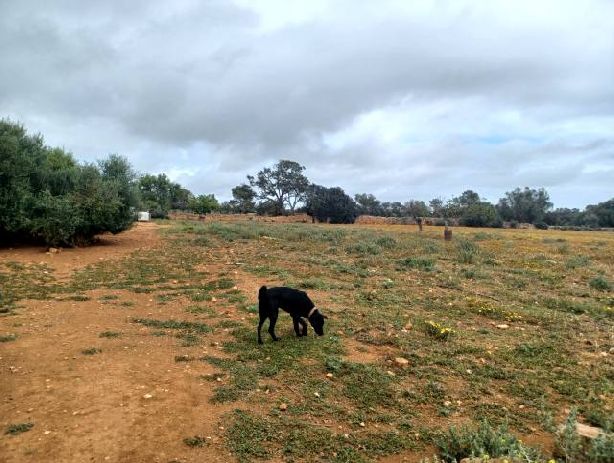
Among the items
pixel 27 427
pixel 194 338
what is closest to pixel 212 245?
pixel 194 338

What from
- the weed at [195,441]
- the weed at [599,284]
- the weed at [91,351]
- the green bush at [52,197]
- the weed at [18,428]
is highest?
the green bush at [52,197]

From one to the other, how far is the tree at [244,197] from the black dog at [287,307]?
2940 inches

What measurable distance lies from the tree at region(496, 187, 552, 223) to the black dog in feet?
256

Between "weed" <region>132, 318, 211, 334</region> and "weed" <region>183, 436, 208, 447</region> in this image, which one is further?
"weed" <region>132, 318, 211, 334</region>

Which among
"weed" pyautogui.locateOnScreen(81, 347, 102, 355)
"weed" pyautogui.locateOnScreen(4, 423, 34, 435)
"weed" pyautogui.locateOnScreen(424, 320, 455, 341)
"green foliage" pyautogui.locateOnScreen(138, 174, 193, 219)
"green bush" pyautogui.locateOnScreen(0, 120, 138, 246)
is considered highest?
"green foliage" pyautogui.locateOnScreen(138, 174, 193, 219)

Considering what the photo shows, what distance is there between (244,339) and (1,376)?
3416 millimetres

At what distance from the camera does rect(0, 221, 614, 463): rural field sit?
14.4 feet

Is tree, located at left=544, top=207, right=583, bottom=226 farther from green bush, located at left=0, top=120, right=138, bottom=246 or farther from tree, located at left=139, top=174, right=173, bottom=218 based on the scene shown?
green bush, located at left=0, top=120, right=138, bottom=246

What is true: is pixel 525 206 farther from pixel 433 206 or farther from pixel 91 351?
pixel 91 351

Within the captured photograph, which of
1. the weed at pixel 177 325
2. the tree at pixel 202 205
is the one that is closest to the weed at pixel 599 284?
the weed at pixel 177 325

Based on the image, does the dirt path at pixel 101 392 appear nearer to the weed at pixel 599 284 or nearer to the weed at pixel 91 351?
the weed at pixel 91 351

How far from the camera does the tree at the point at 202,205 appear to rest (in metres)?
66.4

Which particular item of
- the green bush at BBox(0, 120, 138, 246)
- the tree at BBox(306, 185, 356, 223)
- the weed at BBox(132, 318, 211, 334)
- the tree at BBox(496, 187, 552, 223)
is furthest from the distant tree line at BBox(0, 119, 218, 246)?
the tree at BBox(496, 187, 552, 223)

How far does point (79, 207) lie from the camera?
18.0m
